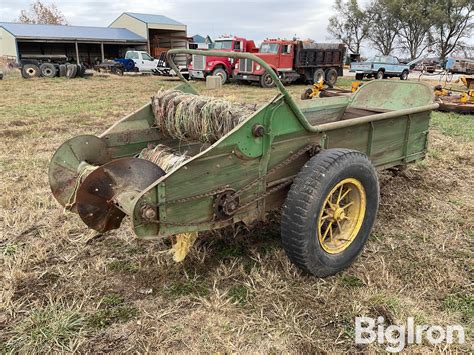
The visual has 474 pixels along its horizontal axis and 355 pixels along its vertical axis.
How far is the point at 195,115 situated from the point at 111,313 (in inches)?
59.8

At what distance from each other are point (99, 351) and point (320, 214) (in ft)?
5.05

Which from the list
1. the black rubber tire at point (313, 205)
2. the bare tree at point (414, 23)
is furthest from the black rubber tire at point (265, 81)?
the bare tree at point (414, 23)

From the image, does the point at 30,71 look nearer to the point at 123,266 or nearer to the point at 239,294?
the point at 123,266

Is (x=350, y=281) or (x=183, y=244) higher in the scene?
(x=183, y=244)

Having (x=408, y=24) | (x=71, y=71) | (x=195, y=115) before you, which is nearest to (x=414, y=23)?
(x=408, y=24)

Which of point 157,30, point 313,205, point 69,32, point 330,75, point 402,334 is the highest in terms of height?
point 157,30

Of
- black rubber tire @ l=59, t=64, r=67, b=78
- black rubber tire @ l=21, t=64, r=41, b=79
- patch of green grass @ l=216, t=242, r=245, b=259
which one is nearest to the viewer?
patch of green grass @ l=216, t=242, r=245, b=259

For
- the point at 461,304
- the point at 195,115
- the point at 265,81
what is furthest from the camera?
the point at 265,81

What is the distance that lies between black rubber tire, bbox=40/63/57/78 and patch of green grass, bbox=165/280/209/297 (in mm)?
20330

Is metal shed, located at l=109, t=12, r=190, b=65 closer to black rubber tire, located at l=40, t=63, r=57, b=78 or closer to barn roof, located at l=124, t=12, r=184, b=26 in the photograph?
barn roof, located at l=124, t=12, r=184, b=26

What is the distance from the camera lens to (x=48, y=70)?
2025 centimetres

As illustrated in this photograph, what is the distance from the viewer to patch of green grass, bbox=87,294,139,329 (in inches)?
97.1

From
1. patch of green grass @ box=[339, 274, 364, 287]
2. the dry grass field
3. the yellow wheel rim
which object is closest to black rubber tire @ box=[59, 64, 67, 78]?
the dry grass field

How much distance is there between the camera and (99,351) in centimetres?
226
